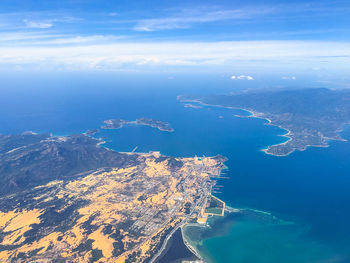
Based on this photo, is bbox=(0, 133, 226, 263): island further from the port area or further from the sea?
the sea

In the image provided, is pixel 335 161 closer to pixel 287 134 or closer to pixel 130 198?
pixel 287 134

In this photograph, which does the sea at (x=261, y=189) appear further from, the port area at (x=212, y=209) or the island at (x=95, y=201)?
the island at (x=95, y=201)

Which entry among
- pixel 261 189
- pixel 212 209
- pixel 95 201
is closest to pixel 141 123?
pixel 95 201

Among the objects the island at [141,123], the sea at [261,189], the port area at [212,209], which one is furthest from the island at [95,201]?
the island at [141,123]

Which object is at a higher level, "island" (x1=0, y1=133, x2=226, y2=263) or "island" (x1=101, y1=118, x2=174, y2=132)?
"island" (x1=101, y1=118, x2=174, y2=132)

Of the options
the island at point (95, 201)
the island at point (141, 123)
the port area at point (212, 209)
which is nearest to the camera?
the island at point (95, 201)

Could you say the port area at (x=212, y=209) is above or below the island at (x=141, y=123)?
below

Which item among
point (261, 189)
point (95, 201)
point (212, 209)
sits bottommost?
point (261, 189)

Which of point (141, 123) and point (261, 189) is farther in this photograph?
point (141, 123)

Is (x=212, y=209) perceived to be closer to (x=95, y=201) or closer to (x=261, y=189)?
(x=261, y=189)

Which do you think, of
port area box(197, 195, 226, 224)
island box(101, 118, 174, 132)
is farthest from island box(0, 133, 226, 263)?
island box(101, 118, 174, 132)
